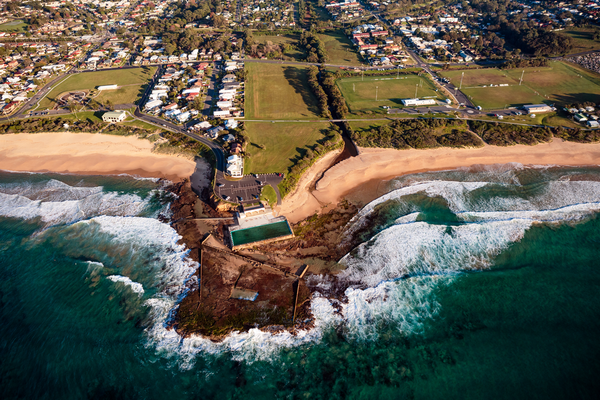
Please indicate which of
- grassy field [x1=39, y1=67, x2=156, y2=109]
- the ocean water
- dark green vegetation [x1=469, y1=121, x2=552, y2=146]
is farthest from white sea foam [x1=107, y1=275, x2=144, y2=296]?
dark green vegetation [x1=469, y1=121, x2=552, y2=146]

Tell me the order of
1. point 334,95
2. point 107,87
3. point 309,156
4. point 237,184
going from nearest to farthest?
point 237,184 < point 309,156 < point 334,95 < point 107,87

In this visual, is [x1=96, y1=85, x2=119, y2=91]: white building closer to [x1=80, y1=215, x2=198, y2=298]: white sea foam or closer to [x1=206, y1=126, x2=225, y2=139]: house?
[x1=206, y1=126, x2=225, y2=139]: house

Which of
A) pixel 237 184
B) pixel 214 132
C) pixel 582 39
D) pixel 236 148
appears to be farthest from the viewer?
pixel 582 39

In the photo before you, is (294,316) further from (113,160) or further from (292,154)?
(113,160)

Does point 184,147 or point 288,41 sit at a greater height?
point 288,41

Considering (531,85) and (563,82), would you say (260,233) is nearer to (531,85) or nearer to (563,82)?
(531,85)

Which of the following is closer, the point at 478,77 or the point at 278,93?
the point at 278,93

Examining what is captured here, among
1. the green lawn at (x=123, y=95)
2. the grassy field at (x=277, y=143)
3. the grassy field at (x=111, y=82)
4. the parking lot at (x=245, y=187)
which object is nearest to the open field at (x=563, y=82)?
the grassy field at (x=277, y=143)

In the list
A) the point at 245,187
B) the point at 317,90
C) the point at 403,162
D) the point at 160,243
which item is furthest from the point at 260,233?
the point at 317,90
